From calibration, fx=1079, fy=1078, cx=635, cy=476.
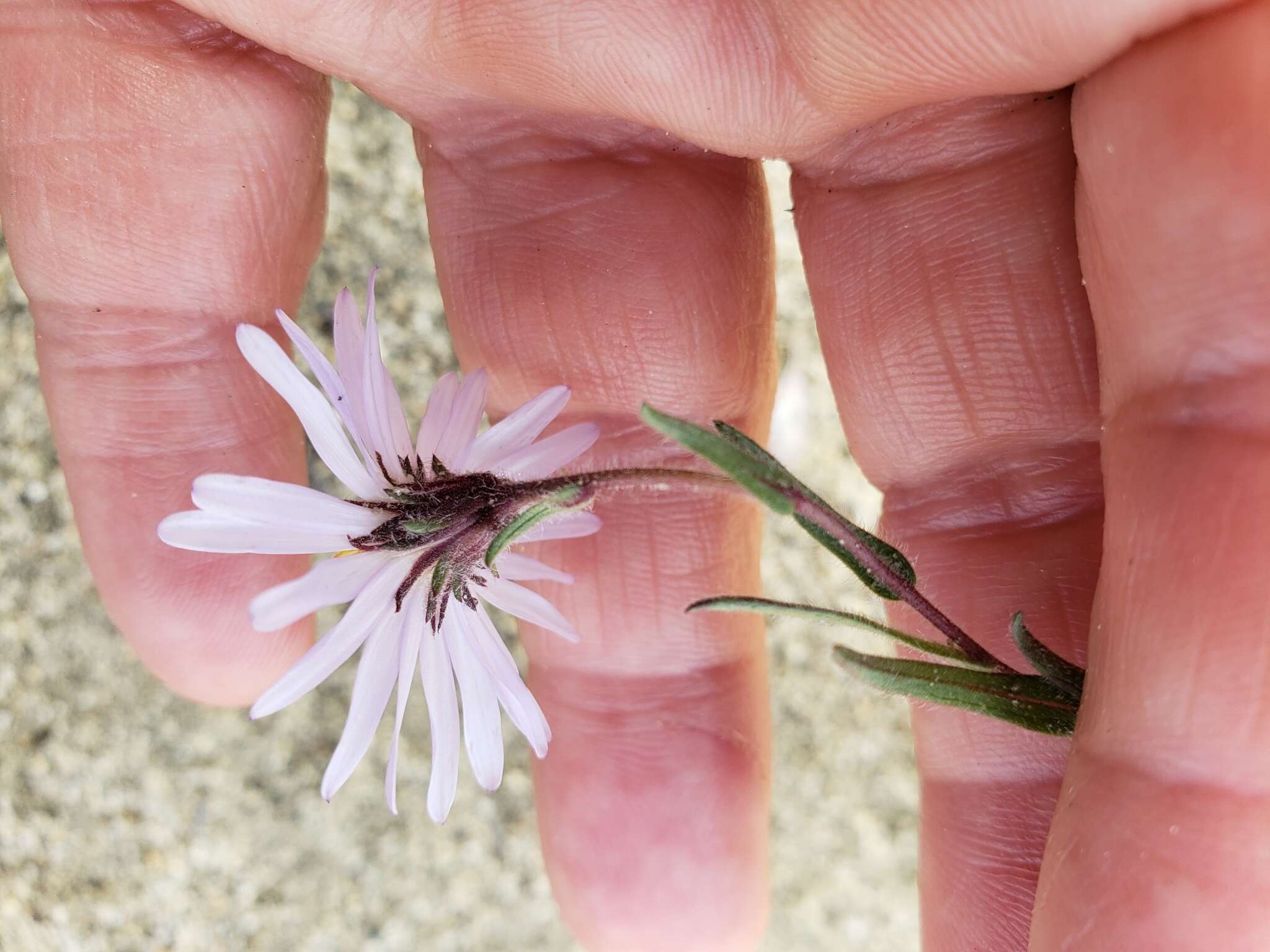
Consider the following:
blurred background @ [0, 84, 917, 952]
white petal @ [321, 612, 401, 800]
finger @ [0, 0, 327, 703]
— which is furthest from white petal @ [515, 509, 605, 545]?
blurred background @ [0, 84, 917, 952]

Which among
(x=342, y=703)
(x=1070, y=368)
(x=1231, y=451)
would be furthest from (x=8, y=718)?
(x=1231, y=451)

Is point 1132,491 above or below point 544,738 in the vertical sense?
above

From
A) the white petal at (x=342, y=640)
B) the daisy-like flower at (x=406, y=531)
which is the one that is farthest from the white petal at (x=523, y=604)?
the white petal at (x=342, y=640)

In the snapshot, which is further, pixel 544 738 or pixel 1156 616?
pixel 544 738

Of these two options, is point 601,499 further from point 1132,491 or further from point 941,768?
→ point 1132,491

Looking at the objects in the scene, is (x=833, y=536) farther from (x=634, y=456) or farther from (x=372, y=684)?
(x=372, y=684)

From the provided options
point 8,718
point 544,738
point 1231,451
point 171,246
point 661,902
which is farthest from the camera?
point 8,718

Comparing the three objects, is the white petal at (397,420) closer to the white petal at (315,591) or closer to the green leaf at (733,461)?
the white petal at (315,591)
